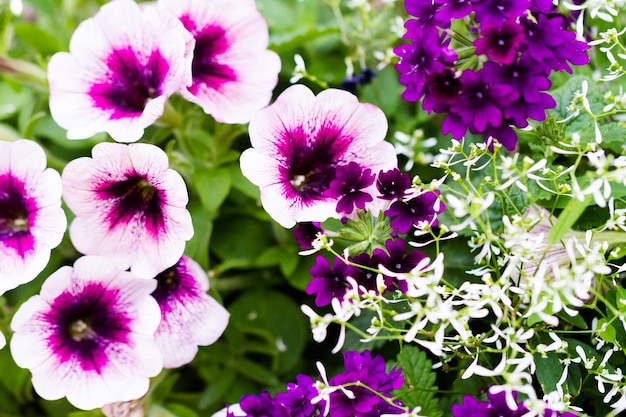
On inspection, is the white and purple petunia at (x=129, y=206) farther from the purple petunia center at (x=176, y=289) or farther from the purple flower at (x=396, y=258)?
the purple flower at (x=396, y=258)

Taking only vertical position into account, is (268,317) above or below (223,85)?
below

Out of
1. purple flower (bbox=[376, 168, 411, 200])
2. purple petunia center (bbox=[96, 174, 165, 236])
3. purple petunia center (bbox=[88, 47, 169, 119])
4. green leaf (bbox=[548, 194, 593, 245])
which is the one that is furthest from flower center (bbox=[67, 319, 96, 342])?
green leaf (bbox=[548, 194, 593, 245])

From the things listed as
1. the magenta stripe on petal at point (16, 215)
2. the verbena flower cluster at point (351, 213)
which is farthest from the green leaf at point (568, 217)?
the magenta stripe on petal at point (16, 215)

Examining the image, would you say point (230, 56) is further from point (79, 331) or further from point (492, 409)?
point (492, 409)

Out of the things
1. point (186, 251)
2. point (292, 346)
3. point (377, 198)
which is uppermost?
point (377, 198)

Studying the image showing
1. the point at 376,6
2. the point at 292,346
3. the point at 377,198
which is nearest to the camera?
the point at 377,198

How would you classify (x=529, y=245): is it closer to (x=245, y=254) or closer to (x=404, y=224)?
(x=404, y=224)

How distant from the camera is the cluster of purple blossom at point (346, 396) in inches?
21.6

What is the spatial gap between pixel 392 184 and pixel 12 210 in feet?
1.23

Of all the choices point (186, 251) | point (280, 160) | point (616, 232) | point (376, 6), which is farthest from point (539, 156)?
point (376, 6)

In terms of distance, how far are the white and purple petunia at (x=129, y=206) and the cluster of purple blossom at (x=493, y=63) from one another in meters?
0.23

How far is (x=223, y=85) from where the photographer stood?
71 cm

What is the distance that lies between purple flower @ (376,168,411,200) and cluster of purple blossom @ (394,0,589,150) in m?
0.05

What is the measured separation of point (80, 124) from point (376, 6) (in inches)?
21.4
